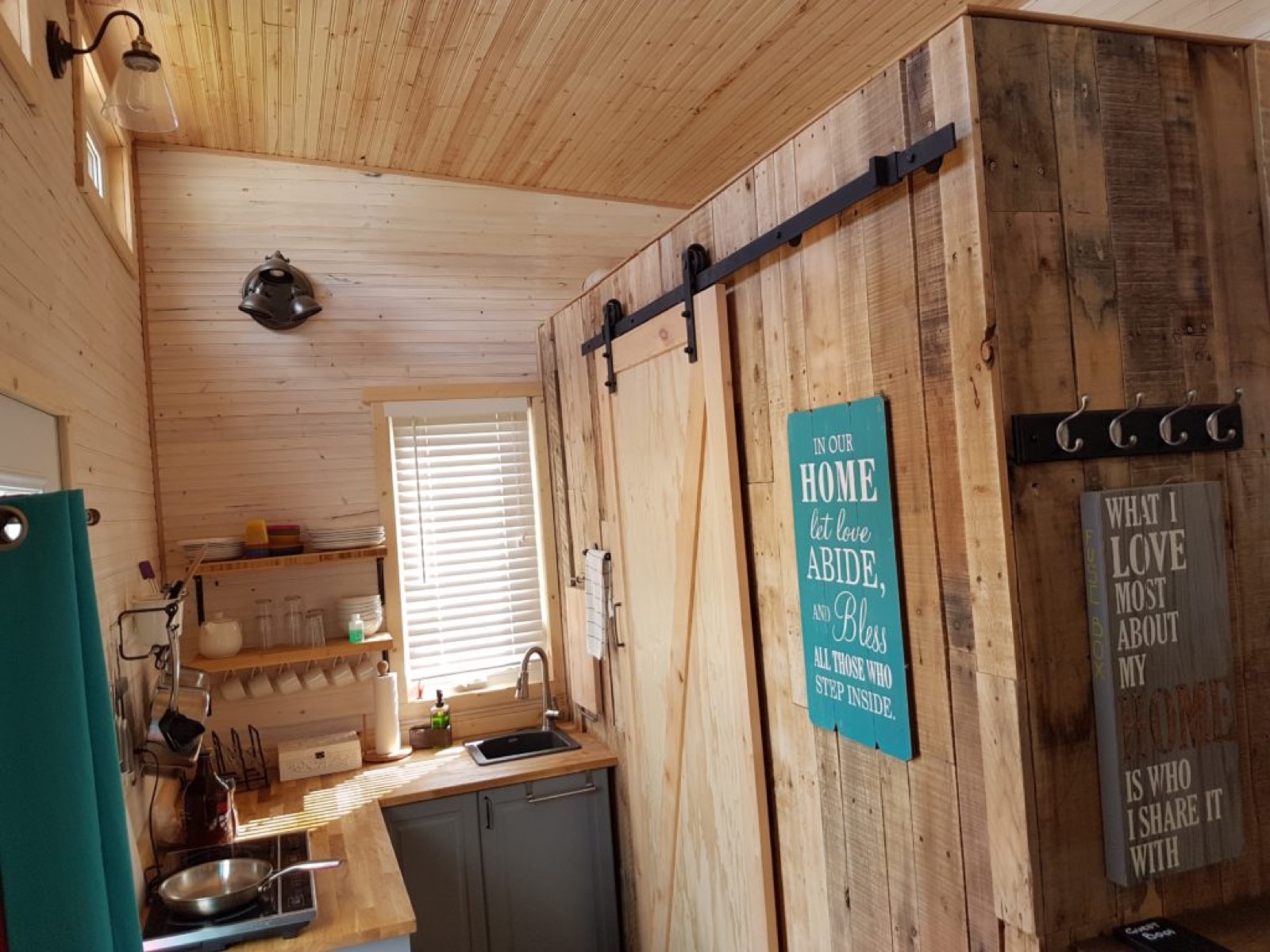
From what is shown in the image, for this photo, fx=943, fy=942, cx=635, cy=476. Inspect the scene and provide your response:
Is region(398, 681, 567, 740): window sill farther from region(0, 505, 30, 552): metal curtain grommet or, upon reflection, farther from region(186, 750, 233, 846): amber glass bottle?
region(0, 505, 30, 552): metal curtain grommet

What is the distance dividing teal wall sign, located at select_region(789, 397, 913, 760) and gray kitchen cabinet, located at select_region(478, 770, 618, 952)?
1.66 metres

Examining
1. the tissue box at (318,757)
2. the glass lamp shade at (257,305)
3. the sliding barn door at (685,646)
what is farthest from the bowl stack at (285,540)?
the sliding barn door at (685,646)

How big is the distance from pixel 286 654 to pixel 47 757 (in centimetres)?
271

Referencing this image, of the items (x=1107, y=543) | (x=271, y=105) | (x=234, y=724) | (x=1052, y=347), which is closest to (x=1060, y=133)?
(x=1052, y=347)

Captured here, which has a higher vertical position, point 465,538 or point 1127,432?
point 1127,432

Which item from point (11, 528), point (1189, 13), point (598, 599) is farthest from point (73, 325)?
point (1189, 13)

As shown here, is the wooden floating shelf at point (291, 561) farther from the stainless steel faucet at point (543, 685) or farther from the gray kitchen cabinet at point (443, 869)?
the gray kitchen cabinet at point (443, 869)

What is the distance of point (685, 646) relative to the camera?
2949mm

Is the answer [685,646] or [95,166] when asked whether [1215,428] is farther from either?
[95,166]

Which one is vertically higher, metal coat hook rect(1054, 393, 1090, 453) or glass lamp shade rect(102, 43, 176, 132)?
glass lamp shade rect(102, 43, 176, 132)

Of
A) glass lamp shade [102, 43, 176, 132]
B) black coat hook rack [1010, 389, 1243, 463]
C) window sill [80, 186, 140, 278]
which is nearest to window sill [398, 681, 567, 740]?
window sill [80, 186, 140, 278]

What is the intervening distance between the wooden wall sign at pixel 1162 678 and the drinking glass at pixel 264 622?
3.11 metres

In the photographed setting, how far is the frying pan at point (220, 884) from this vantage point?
95.5 inches

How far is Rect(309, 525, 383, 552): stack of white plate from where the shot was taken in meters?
3.79
